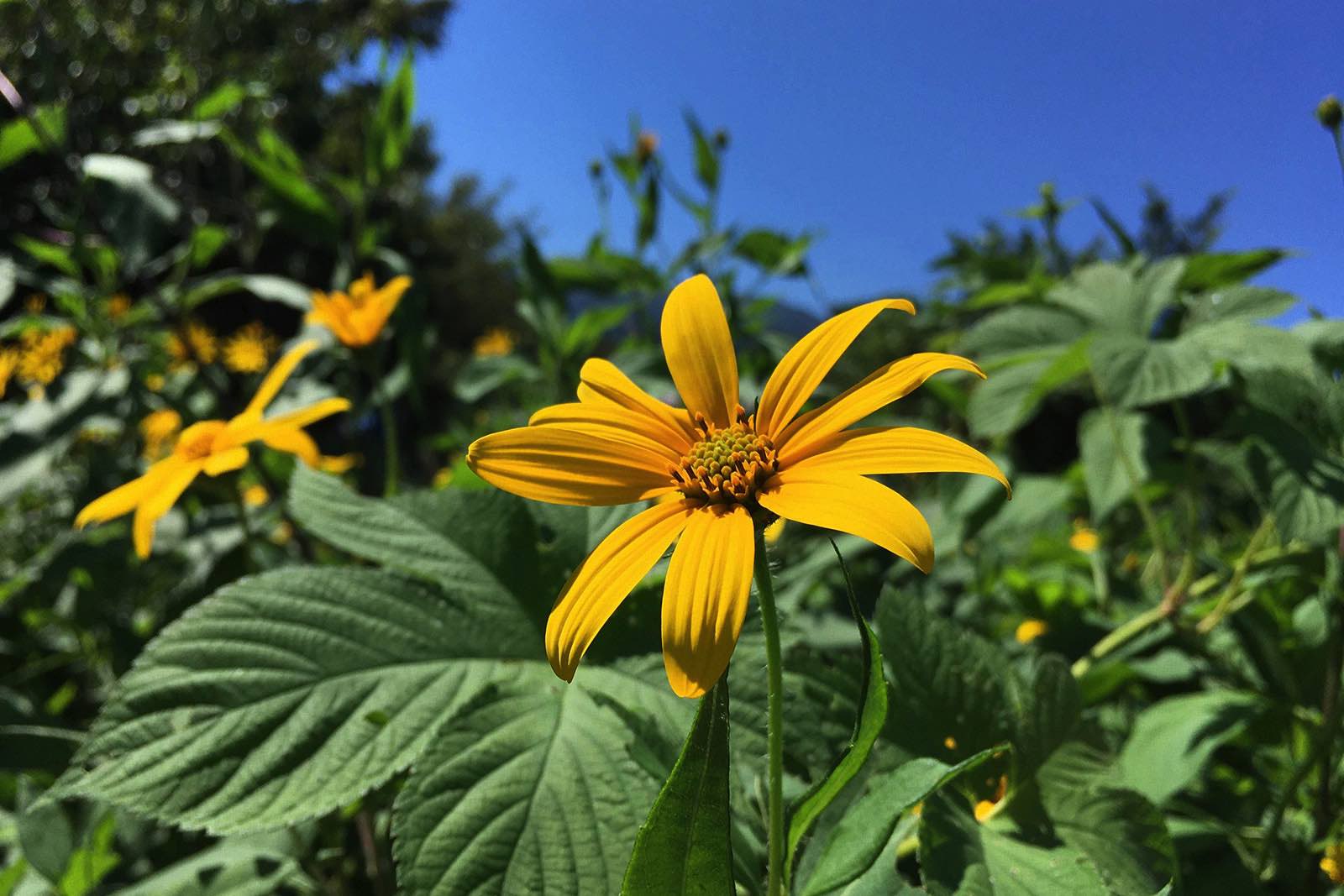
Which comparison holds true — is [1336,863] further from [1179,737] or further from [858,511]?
[858,511]

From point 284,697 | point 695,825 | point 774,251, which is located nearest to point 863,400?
point 695,825

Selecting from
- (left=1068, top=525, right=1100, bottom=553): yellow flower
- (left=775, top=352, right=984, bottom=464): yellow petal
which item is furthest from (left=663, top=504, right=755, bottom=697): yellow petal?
(left=1068, top=525, right=1100, bottom=553): yellow flower

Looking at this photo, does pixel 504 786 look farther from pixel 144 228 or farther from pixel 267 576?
pixel 144 228

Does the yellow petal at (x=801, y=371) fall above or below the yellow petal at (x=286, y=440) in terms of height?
below

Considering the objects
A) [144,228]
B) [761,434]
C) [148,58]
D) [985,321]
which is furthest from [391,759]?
[148,58]

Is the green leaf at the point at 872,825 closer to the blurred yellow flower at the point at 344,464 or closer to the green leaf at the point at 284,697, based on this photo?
the green leaf at the point at 284,697

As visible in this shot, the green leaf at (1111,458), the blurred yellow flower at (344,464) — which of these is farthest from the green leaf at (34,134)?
the green leaf at (1111,458)
